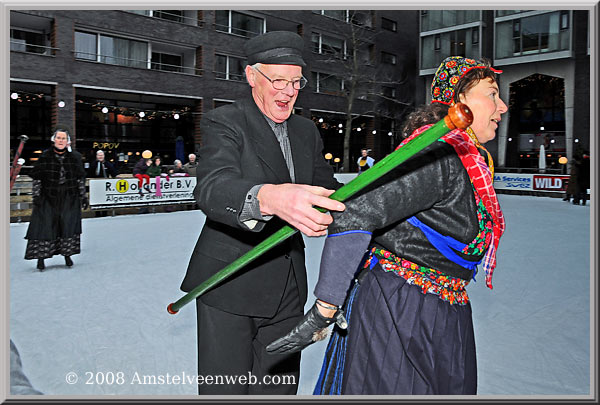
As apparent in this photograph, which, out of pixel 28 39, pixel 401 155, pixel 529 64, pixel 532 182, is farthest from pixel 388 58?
pixel 401 155

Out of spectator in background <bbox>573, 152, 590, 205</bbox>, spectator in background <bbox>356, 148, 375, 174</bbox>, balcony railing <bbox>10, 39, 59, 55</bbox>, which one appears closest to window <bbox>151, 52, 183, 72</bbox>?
balcony railing <bbox>10, 39, 59, 55</bbox>

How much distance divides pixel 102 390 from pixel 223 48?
777 inches

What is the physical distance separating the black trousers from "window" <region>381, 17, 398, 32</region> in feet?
89.1

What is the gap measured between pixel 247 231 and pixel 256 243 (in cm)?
15

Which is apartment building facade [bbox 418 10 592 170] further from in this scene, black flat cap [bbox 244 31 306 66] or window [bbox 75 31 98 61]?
black flat cap [bbox 244 31 306 66]

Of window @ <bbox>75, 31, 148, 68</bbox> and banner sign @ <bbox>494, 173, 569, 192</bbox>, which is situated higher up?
window @ <bbox>75, 31, 148, 68</bbox>

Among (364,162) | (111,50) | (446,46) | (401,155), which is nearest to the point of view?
(401,155)

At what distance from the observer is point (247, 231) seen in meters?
1.70

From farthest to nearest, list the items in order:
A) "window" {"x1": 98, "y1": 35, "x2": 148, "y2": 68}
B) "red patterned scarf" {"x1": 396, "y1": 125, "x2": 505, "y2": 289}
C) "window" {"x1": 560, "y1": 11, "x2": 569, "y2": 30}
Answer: "window" {"x1": 560, "y1": 11, "x2": 569, "y2": 30} → "window" {"x1": 98, "y1": 35, "x2": 148, "y2": 68} → "red patterned scarf" {"x1": 396, "y1": 125, "x2": 505, "y2": 289}

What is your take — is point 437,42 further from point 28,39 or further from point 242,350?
point 242,350

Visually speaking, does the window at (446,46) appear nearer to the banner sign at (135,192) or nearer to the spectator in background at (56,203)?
the banner sign at (135,192)

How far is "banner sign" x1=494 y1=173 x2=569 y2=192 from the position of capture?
50.5 feet

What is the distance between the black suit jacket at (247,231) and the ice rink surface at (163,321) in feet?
3.28

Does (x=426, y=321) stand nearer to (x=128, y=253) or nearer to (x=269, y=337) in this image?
(x=269, y=337)
